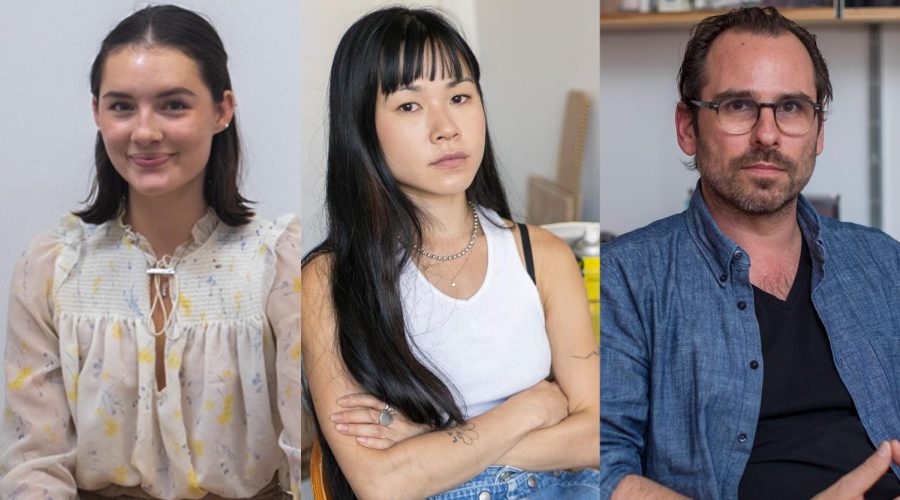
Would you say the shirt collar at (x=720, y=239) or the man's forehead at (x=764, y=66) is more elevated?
the man's forehead at (x=764, y=66)

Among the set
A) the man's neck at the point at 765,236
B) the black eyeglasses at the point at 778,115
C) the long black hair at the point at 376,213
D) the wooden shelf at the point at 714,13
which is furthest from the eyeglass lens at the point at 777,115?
the wooden shelf at the point at 714,13

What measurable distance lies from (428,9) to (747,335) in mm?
965

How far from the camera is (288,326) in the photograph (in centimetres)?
170

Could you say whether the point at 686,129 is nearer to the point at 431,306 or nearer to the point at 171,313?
the point at 431,306

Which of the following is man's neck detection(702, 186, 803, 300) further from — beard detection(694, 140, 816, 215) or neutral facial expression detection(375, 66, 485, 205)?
neutral facial expression detection(375, 66, 485, 205)

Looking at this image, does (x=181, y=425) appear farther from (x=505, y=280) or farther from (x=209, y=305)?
(x=505, y=280)

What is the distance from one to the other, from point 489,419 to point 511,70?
1.75ft

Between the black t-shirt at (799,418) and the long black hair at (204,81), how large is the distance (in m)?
1.09

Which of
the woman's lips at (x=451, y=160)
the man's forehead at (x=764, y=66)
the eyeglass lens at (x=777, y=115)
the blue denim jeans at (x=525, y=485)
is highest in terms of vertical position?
the man's forehead at (x=764, y=66)

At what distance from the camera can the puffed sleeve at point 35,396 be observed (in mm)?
1738

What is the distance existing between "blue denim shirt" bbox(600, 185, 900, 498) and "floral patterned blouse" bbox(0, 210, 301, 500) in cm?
66

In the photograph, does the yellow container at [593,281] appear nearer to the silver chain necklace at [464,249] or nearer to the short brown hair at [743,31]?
the silver chain necklace at [464,249]

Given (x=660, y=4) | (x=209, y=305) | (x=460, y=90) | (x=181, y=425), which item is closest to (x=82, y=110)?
(x=209, y=305)

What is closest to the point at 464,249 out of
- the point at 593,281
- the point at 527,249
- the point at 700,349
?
the point at 527,249
